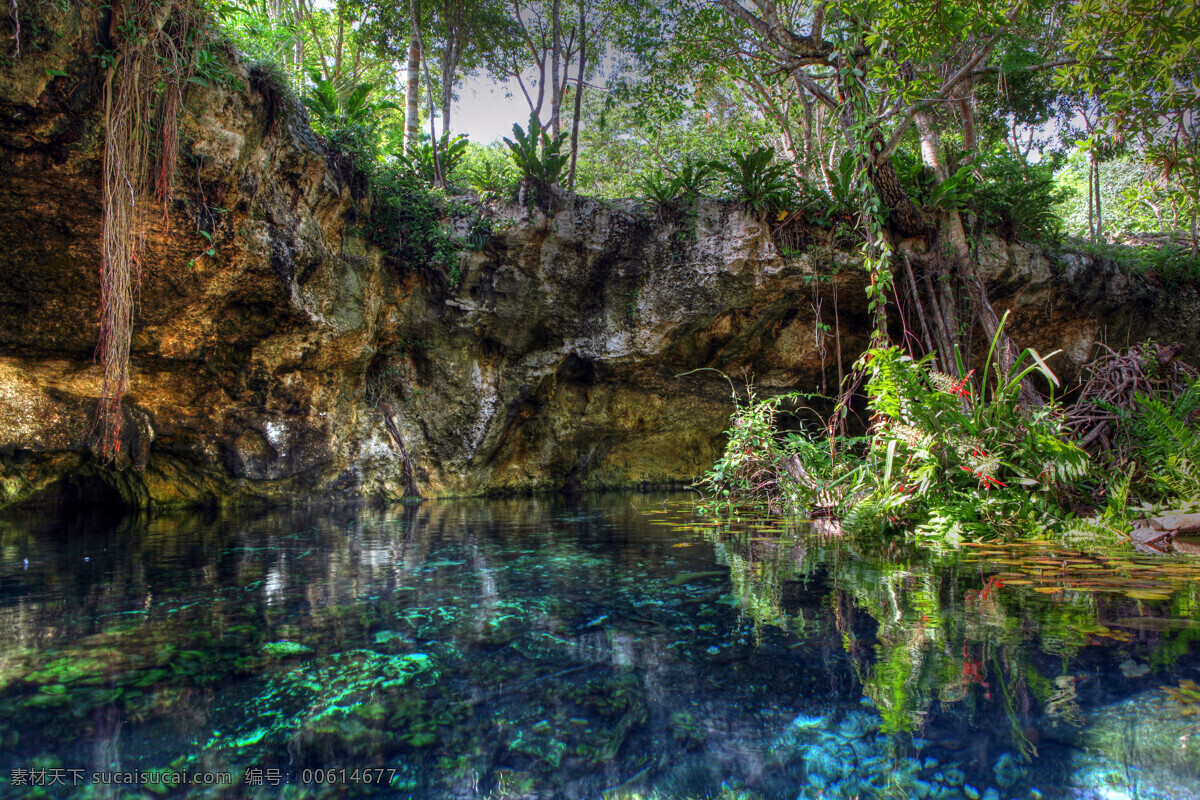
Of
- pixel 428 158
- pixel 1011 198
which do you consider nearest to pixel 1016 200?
pixel 1011 198

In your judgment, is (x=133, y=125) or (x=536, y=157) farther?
(x=536, y=157)

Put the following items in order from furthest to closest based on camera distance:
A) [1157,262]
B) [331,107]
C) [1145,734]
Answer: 1. [1157,262]
2. [331,107]
3. [1145,734]

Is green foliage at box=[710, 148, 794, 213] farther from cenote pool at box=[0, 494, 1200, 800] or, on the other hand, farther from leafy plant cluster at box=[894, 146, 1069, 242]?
cenote pool at box=[0, 494, 1200, 800]

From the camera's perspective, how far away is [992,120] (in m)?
10.1

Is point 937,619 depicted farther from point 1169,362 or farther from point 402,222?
point 402,222

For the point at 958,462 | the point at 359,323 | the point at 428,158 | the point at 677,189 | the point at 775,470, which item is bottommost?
the point at 775,470

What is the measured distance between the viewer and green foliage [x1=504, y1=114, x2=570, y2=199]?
7691 millimetres

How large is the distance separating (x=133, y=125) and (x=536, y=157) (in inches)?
172

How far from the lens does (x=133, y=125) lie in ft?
14.8

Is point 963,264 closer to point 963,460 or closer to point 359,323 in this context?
point 963,460

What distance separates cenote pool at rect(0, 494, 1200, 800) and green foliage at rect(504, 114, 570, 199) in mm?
6292

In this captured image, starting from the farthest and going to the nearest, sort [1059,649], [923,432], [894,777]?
1. [923,432]
2. [1059,649]
3. [894,777]

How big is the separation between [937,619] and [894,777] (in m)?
1.03

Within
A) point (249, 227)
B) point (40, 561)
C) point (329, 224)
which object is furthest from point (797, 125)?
point (40, 561)
